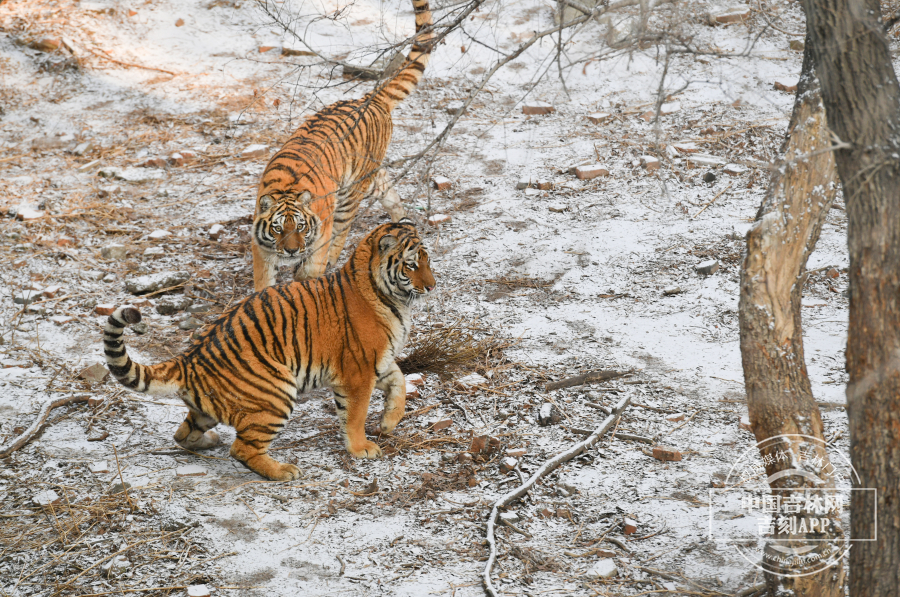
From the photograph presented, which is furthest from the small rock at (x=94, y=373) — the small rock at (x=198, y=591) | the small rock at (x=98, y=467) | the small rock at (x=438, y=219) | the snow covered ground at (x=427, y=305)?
the small rock at (x=438, y=219)

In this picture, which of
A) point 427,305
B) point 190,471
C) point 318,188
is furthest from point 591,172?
point 190,471

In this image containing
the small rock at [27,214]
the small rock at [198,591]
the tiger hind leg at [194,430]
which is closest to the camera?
the small rock at [198,591]

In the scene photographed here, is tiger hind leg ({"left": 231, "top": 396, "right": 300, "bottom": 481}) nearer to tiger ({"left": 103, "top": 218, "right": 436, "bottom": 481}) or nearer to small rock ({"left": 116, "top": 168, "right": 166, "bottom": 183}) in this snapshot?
tiger ({"left": 103, "top": 218, "right": 436, "bottom": 481})

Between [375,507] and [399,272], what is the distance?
1294 mm

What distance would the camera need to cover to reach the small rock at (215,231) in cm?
697

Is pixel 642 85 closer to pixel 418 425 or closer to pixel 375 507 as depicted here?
pixel 418 425

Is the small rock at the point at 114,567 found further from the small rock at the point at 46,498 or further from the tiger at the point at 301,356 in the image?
the tiger at the point at 301,356

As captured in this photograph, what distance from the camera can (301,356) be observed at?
4.23 meters

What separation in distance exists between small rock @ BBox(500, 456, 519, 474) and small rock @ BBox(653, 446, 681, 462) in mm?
750

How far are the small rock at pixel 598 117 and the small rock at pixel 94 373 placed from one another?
5.60 m

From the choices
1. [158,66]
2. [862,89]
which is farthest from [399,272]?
[158,66]

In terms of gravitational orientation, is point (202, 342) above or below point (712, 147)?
below

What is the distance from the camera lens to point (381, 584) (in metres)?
3.34

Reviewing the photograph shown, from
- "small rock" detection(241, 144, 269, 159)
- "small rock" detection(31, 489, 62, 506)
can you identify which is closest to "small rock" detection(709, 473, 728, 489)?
"small rock" detection(31, 489, 62, 506)
